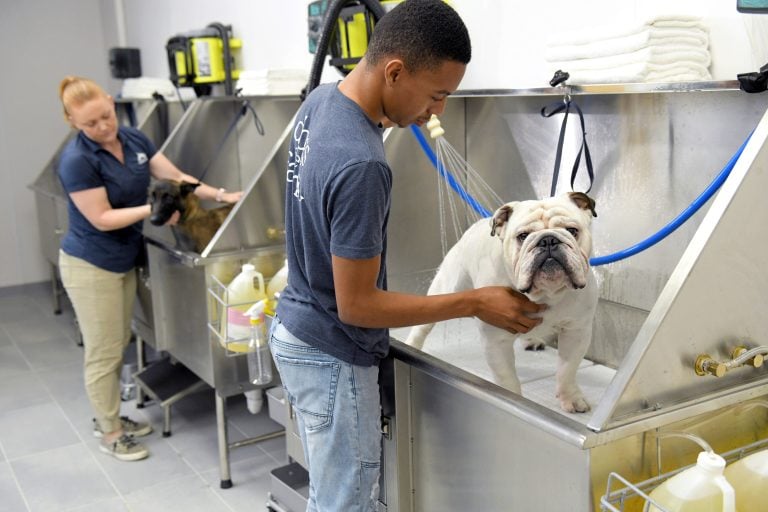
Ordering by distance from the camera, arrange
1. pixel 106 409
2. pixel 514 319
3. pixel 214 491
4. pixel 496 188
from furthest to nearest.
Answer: pixel 106 409 → pixel 214 491 → pixel 496 188 → pixel 514 319

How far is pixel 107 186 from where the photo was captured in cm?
288

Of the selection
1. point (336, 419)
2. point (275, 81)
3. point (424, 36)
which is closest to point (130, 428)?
point (275, 81)

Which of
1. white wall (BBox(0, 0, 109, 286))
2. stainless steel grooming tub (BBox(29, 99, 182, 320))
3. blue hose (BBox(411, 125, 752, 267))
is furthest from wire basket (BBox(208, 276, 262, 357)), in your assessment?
white wall (BBox(0, 0, 109, 286))

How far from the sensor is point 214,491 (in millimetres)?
2883

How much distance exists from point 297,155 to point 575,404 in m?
0.82

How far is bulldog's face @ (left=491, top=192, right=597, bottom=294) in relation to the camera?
1.37 metres

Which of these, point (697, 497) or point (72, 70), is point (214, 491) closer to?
point (697, 497)

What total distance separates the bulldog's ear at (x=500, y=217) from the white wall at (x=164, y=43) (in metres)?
0.56

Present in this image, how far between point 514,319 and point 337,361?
36 cm

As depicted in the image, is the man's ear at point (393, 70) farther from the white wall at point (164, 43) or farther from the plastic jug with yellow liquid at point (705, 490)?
the plastic jug with yellow liquid at point (705, 490)

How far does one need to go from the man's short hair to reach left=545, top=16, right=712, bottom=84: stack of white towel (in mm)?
548

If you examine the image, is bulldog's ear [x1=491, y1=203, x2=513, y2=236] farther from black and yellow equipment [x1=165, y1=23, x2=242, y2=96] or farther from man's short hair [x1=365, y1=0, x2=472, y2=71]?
black and yellow equipment [x1=165, y1=23, x2=242, y2=96]

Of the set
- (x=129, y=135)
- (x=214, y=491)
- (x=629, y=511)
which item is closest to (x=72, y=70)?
(x=129, y=135)

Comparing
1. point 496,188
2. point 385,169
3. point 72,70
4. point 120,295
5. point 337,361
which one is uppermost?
point 72,70
